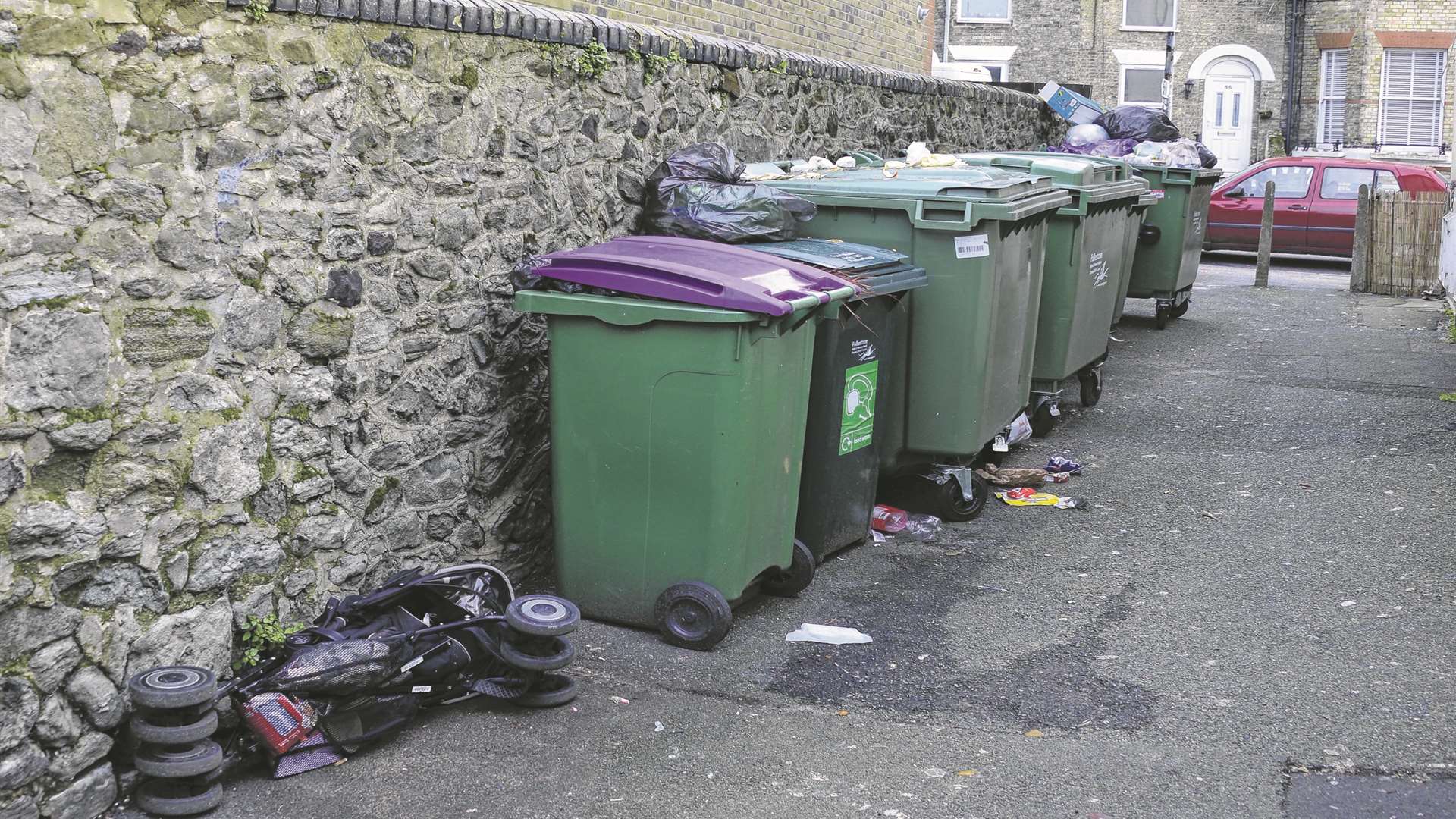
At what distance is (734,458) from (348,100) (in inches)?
66.4

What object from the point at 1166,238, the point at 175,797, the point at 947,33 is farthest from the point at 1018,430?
the point at 947,33

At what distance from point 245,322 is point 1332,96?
97.0 ft

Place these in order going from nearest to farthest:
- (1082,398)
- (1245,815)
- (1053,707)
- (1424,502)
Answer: (1245,815) → (1053,707) → (1424,502) → (1082,398)

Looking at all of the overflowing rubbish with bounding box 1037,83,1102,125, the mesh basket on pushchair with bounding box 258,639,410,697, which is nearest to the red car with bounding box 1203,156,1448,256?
the overflowing rubbish with bounding box 1037,83,1102,125

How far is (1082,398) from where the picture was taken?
9258mm

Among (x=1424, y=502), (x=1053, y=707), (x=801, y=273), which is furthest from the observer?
(x=1424, y=502)

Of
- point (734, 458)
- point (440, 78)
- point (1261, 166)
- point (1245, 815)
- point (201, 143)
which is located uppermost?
point (1261, 166)

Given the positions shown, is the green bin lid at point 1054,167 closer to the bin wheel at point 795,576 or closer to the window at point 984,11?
the bin wheel at point 795,576

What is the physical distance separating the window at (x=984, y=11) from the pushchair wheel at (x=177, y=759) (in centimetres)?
3002

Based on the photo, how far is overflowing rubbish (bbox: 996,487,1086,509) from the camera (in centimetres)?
683

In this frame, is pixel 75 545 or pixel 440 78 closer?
pixel 75 545

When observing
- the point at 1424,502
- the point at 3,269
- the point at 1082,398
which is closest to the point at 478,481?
the point at 3,269

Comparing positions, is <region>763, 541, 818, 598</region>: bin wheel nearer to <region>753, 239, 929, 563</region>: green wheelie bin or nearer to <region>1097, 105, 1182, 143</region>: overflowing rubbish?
<region>753, 239, 929, 563</region>: green wheelie bin

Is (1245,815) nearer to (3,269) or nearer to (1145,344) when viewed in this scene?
(3,269)
